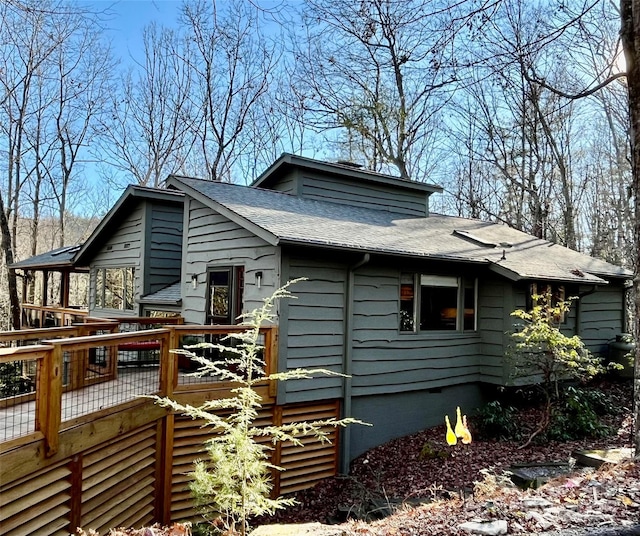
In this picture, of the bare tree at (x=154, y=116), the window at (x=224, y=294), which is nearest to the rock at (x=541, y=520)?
the window at (x=224, y=294)

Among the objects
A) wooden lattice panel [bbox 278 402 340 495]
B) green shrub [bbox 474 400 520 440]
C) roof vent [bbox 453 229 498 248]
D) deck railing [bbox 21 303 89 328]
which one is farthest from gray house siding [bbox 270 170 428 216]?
green shrub [bbox 474 400 520 440]

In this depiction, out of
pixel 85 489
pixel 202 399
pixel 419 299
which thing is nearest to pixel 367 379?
pixel 419 299

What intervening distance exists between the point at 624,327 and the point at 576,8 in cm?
890

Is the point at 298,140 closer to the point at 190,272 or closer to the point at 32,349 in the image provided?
the point at 190,272

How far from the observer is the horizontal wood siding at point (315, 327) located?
278 inches

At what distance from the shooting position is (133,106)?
2053 centimetres

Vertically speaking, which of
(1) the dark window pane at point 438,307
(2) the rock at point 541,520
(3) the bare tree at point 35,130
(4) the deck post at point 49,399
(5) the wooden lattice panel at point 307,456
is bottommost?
(5) the wooden lattice panel at point 307,456

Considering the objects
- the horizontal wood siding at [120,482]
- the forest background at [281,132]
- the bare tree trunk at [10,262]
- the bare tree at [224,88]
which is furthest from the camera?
the bare tree at [224,88]

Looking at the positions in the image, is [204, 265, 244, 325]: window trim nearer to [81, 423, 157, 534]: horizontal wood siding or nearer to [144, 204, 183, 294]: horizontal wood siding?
[81, 423, 157, 534]: horizontal wood siding

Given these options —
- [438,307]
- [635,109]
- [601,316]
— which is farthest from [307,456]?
[601,316]

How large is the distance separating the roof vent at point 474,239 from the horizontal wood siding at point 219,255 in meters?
4.99

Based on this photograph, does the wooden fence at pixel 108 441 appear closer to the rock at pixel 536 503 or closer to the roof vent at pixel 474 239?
the rock at pixel 536 503

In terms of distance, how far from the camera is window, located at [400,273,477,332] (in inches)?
335

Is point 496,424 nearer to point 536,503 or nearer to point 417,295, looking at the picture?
point 417,295
